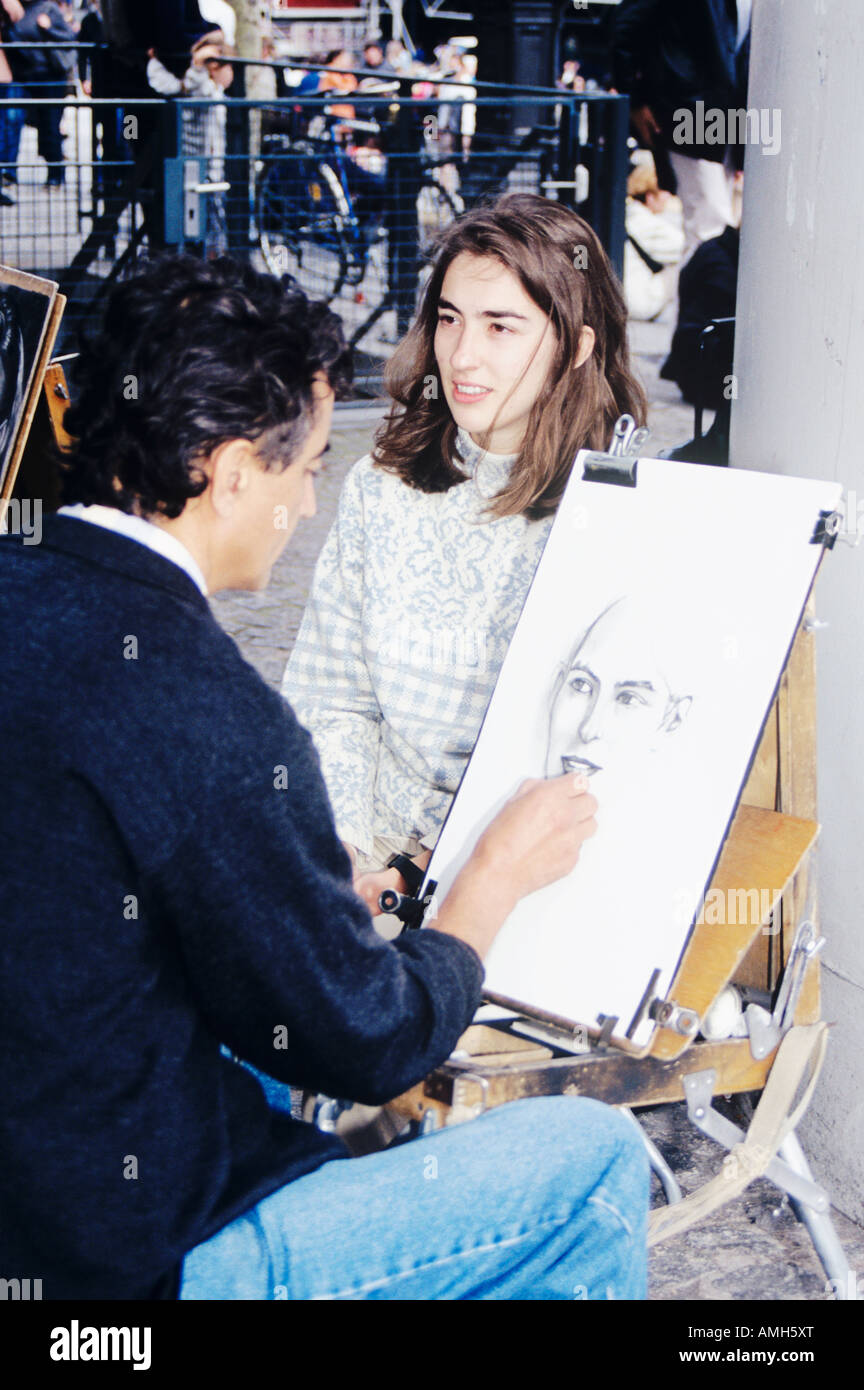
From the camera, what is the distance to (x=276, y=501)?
4.97 feet

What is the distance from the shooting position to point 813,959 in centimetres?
199

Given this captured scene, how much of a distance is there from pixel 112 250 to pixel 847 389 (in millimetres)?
5106

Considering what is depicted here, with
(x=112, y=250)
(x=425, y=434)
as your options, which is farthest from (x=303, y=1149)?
(x=112, y=250)

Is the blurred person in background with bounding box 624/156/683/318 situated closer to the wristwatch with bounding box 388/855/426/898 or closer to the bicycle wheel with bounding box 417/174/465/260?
the bicycle wheel with bounding box 417/174/465/260

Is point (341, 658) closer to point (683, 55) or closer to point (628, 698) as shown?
point (628, 698)

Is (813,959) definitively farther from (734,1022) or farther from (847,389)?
(847,389)

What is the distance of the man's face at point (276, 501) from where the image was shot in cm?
149

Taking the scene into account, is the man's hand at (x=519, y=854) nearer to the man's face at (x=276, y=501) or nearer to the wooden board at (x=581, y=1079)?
the wooden board at (x=581, y=1079)

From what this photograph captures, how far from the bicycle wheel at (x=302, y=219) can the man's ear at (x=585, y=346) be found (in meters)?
5.10

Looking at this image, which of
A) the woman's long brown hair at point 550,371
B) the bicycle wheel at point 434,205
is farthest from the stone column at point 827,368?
the bicycle wheel at point 434,205

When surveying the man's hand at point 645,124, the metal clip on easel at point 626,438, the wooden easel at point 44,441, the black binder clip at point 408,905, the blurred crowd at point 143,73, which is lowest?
the black binder clip at point 408,905

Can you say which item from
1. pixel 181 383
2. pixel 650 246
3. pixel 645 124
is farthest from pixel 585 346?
pixel 650 246

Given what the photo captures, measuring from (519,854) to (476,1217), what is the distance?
16.4 inches

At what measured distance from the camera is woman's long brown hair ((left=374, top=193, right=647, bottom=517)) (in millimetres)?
2244
